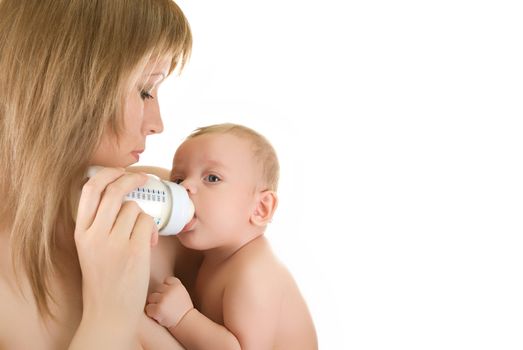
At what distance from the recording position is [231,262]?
1.53 meters

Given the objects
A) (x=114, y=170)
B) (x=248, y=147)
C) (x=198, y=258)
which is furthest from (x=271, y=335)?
(x=114, y=170)

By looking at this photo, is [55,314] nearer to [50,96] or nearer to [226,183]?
[50,96]

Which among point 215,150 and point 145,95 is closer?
point 145,95

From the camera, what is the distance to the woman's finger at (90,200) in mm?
1160

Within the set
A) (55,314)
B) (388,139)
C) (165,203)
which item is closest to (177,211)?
(165,203)

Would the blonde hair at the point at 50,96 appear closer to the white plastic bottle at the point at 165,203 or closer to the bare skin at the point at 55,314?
the bare skin at the point at 55,314

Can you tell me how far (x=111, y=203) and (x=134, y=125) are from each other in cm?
17

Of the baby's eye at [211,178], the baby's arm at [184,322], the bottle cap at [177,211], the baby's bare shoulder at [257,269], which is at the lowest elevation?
the baby's arm at [184,322]

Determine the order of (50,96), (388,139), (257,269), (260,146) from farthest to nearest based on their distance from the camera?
(388,139) < (260,146) < (257,269) < (50,96)

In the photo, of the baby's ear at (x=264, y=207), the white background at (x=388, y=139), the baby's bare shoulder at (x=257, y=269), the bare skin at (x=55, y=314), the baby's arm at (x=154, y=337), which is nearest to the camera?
the bare skin at (x=55, y=314)

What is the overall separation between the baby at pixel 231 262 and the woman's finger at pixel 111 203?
0.28 metres

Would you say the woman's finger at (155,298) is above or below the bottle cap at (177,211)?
below

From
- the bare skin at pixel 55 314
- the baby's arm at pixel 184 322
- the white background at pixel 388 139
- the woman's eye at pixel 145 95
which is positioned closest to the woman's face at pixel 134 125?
the woman's eye at pixel 145 95

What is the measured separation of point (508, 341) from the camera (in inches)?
107
